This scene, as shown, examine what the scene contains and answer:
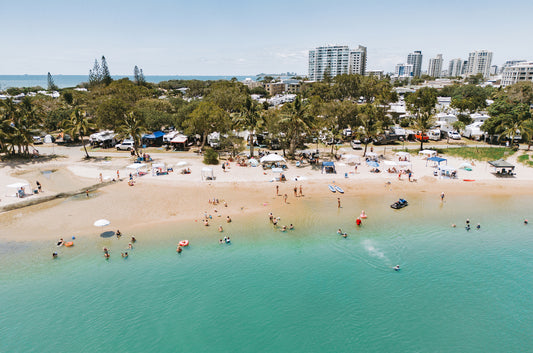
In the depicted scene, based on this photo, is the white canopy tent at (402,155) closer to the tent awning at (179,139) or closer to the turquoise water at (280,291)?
the turquoise water at (280,291)

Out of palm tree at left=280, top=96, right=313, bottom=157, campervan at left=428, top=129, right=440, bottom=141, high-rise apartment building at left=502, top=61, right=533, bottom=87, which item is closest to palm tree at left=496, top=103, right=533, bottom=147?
campervan at left=428, top=129, right=440, bottom=141

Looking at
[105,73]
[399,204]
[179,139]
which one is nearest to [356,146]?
[399,204]

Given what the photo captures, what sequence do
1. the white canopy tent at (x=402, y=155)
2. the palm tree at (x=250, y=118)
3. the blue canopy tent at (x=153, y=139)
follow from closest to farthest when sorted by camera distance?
the white canopy tent at (x=402, y=155) → the palm tree at (x=250, y=118) → the blue canopy tent at (x=153, y=139)

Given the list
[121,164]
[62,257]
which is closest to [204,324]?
[62,257]

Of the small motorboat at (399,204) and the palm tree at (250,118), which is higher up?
the palm tree at (250,118)

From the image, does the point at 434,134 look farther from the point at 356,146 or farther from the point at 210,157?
the point at 210,157

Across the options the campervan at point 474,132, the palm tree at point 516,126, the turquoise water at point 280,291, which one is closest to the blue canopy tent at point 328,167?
the turquoise water at point 280,291

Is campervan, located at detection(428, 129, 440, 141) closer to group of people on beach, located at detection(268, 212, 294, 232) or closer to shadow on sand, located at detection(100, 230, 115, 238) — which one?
group of people on beach, located at detection(268, 212, 294, 232)
